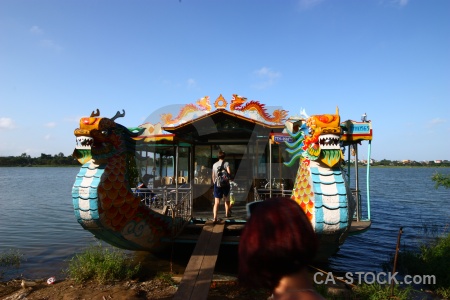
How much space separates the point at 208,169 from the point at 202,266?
5.29 m

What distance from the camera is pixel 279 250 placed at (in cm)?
130

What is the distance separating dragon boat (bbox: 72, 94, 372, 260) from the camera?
5.64 metres

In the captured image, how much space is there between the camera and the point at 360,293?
5785 mm

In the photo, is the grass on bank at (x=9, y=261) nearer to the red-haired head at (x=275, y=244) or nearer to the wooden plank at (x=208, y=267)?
the wooden plank at (x=208, y=267)

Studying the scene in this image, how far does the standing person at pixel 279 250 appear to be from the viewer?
1.31m

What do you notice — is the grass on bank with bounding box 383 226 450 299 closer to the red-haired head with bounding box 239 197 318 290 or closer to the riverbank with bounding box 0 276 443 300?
the riverbank with bounding box 0 276 443 300

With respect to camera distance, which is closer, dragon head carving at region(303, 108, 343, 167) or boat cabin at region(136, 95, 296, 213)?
dragon head carving at region(303, 108, 343, 167)

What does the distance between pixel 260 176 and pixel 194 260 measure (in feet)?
17.0

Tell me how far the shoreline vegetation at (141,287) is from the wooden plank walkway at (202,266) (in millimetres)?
565

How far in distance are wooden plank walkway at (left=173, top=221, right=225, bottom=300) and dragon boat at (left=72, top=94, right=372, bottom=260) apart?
17.6 inches

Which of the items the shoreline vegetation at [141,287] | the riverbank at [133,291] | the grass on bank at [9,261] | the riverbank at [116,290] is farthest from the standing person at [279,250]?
the grass on bank at [9,261]

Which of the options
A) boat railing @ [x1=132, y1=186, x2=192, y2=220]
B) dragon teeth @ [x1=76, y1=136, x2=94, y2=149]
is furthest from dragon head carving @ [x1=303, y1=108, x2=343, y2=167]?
dragon teeth @ [x1=76, y1=136, x2=94, y2=149]

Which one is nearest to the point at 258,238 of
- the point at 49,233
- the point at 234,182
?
the point at 234,182

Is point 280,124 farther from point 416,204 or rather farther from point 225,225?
point 416,204
